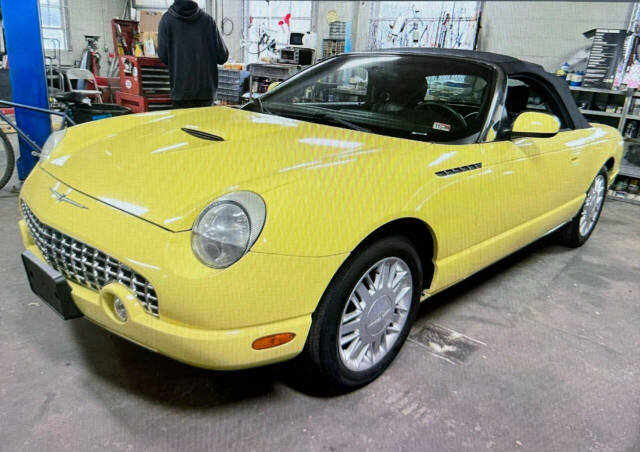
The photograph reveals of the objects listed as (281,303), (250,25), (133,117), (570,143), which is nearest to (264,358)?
(281,303)

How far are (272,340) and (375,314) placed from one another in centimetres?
49

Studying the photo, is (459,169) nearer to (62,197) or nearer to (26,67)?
(62,197)

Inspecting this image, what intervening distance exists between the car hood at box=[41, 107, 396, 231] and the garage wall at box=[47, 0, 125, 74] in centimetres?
1183

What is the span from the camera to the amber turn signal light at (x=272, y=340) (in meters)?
1.33

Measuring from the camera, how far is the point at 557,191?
103 inches

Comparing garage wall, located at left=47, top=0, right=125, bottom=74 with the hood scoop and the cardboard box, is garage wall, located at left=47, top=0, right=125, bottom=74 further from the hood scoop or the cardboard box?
the hood scoop

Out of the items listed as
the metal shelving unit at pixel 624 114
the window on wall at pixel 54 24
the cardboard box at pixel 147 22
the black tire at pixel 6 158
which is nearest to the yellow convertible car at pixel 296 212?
the black tire at pixel 6 158

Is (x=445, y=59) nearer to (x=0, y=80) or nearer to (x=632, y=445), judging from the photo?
(x=632, y=445)

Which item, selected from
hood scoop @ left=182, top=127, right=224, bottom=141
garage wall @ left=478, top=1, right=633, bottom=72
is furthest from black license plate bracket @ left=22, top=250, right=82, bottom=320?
garage wall @ left=478, top=1, right=633, bottom=72

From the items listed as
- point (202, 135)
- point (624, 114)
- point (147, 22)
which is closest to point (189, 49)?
point (202, 135)

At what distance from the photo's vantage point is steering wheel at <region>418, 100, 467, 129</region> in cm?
207

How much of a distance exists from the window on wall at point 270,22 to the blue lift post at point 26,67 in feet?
17.6

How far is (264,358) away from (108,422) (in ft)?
1.95

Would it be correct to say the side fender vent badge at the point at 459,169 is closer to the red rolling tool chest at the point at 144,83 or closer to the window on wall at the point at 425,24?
the window on wall at the point at 425,24
